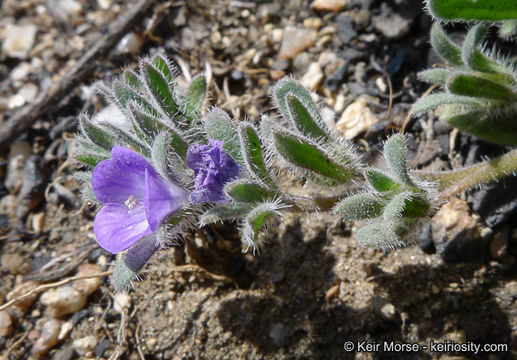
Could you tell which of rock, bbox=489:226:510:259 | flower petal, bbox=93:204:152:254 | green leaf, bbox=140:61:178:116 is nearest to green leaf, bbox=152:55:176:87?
green leaf, bbox=140:61:178:116

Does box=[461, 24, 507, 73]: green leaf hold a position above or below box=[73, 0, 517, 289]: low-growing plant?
above

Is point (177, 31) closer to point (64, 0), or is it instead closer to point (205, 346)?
point (64, 0)

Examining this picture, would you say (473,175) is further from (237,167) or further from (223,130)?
(223,130)

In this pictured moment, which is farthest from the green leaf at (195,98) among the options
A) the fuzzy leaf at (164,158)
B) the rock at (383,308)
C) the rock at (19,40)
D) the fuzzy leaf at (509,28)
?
the rock at (19,40)

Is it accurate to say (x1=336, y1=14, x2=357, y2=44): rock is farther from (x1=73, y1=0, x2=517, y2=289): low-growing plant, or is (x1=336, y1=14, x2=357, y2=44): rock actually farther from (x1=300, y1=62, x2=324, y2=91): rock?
(x1=73, y1=0, x2=517, y2=289): low-growing plant

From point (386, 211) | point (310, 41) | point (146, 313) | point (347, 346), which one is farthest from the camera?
point (310, 41)

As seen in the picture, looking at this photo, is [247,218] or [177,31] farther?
[177,31]

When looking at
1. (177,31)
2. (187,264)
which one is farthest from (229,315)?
(177,31)
